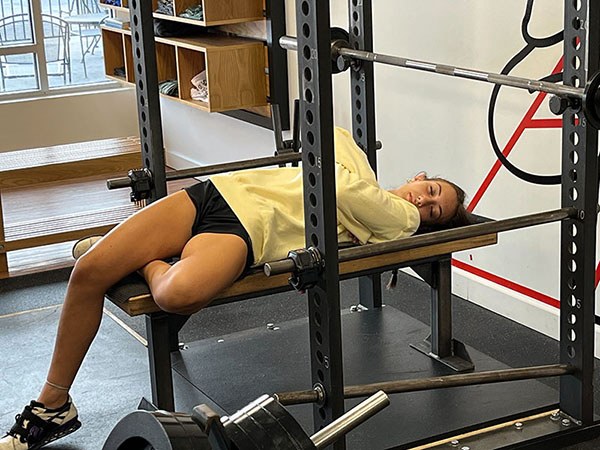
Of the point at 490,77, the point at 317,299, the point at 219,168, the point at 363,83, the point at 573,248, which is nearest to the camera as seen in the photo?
the point at 317,299

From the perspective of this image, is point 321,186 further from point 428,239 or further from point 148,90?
point 148,90

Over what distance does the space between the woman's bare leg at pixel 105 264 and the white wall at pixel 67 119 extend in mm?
3627

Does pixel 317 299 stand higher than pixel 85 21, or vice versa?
pixel 85 21

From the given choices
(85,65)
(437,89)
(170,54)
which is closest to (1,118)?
(85,65)

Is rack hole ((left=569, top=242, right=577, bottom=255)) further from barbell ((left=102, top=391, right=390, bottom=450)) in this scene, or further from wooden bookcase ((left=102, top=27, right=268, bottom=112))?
wooden bookcase ((left=102, top=27, right=268, bottom=112))

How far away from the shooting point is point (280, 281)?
254cm

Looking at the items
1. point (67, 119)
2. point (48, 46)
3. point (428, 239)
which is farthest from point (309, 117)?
point (48, 46)

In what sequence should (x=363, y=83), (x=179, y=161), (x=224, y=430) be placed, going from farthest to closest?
(x=179, y=161) < (x=363, y=83) < (x=224, y=430)

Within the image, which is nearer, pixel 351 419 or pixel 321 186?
pixel 351 419

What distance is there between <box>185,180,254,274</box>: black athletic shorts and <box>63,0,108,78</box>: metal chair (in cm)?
394

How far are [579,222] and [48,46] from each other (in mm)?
4602

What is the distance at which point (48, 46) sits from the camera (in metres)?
6.23

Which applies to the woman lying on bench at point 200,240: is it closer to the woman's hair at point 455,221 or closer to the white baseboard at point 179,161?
the woman's hair at point 455,221

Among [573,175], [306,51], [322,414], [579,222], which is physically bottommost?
[322,414]
